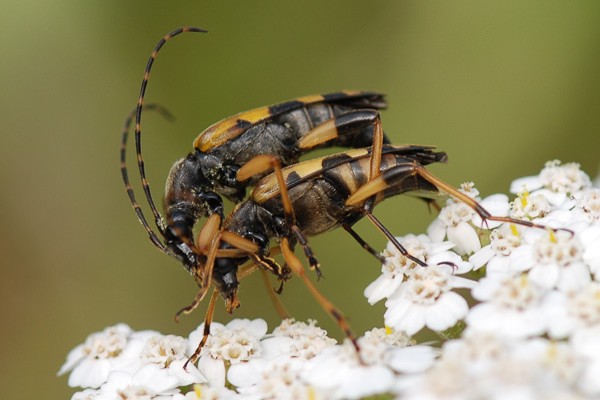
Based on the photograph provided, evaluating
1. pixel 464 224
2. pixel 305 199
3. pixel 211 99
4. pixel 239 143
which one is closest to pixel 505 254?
pixel 464 224

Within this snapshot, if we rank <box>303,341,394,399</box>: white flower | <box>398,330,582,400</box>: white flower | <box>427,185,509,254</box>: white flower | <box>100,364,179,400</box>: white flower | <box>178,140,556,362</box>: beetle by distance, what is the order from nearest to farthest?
<box>398,330,582,400</box>: white flower → <box>303,341,394,399</box>: white flower → <box>100,364,179,400</box>: white flower → <box>427,185,509,254</box>: white flower → <box>178,140,556,362</box>: beetle

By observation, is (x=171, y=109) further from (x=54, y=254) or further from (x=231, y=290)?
(x=231, y=290)

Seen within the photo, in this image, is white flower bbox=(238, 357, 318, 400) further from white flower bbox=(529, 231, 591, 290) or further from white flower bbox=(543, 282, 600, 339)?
white flower bbox=(529, 231, 591, 290)

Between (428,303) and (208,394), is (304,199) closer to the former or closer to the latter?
(428,303)

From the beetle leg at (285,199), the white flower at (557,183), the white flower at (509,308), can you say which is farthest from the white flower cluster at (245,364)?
the white flower at (557,183)

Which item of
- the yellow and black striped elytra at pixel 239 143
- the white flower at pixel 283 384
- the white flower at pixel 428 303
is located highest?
the yellow and black striped elytra at pixel 239 143

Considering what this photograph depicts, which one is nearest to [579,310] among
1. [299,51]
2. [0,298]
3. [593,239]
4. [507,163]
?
[593,239]

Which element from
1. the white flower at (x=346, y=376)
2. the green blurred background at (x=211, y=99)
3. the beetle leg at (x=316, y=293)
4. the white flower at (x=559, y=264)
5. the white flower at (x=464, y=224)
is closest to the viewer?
the white flower at (x=346, y=376)

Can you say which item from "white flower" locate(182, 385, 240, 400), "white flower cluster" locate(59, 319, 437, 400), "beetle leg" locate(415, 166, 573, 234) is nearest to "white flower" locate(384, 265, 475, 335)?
"white flower cluster" locate(59, 319, 437, 400)

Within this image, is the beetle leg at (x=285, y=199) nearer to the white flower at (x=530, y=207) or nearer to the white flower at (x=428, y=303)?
the white flower at (x=428, y=303)
